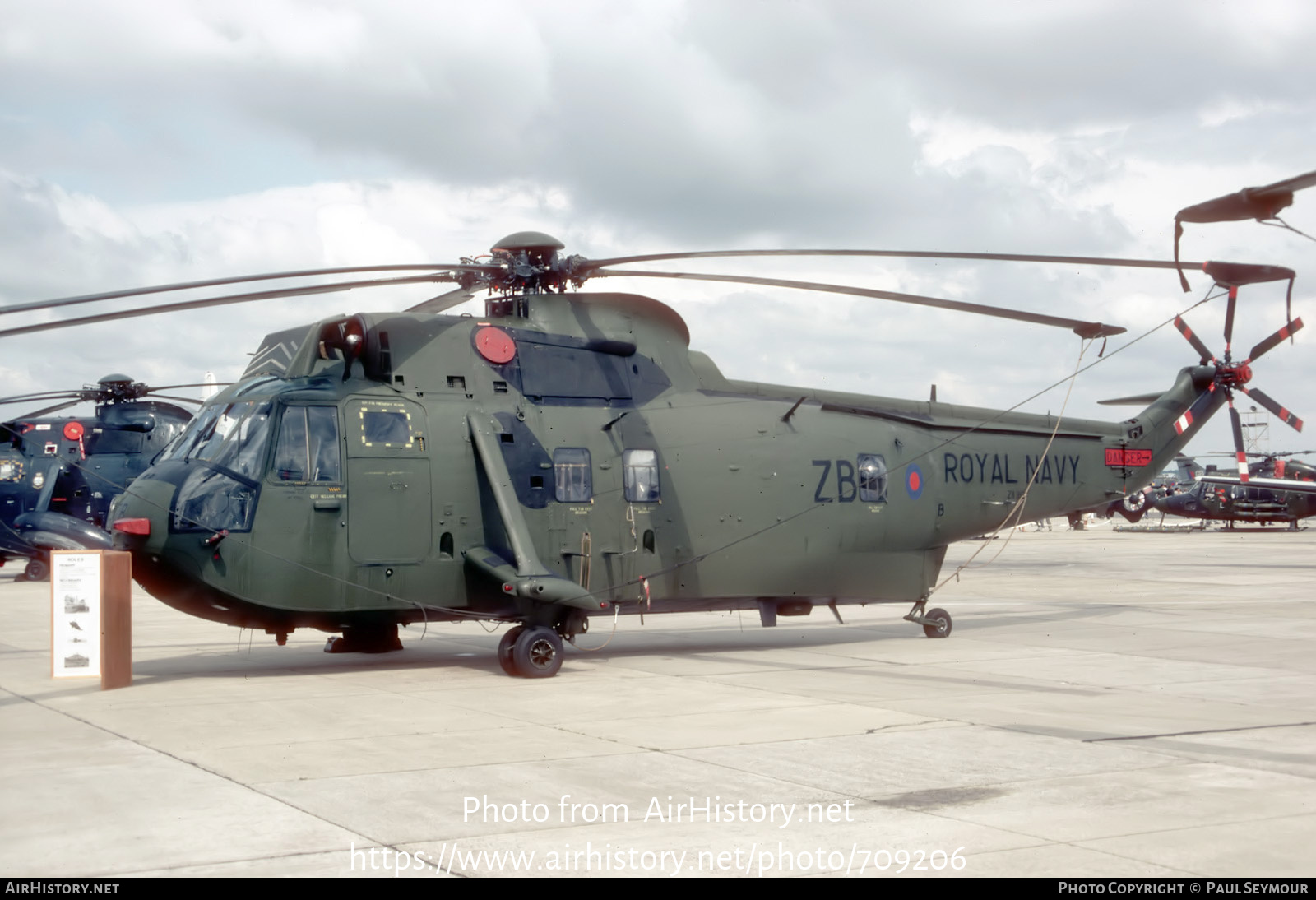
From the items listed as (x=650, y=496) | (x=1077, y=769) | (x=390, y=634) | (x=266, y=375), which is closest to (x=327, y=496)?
(x=266, y=375)

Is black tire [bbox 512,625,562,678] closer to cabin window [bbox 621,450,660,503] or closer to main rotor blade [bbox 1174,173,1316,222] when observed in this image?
cabin window [bbox 621,450,660,503]

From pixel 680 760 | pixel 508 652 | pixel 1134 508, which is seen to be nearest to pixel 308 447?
pixel 508 652

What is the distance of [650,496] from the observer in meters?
13.5

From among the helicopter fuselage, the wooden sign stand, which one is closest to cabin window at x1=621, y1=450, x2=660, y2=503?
the helicopter fuselage

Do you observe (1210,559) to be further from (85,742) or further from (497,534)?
(85,742)

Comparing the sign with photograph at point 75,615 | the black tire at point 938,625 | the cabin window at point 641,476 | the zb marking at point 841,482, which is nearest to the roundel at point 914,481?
the zb marking at point 841,482

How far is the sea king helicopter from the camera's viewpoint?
11500 millimetres

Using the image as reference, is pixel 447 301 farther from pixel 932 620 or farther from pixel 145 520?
pixel 932 620

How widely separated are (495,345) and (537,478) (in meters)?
1.50

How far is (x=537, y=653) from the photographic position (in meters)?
11.9

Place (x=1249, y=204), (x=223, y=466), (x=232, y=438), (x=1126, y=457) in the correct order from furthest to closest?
(x=1126, y=457)
(x=232, y=438)
(x=223, y=466)
(x=1249, y=204)

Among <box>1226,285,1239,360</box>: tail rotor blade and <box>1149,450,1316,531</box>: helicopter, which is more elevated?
Result: <box>1226,285,1239,360</box>: tail rotor blade

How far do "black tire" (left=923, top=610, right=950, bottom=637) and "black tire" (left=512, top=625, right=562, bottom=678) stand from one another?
233 inches

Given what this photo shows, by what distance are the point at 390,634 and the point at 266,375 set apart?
10.6 ft
